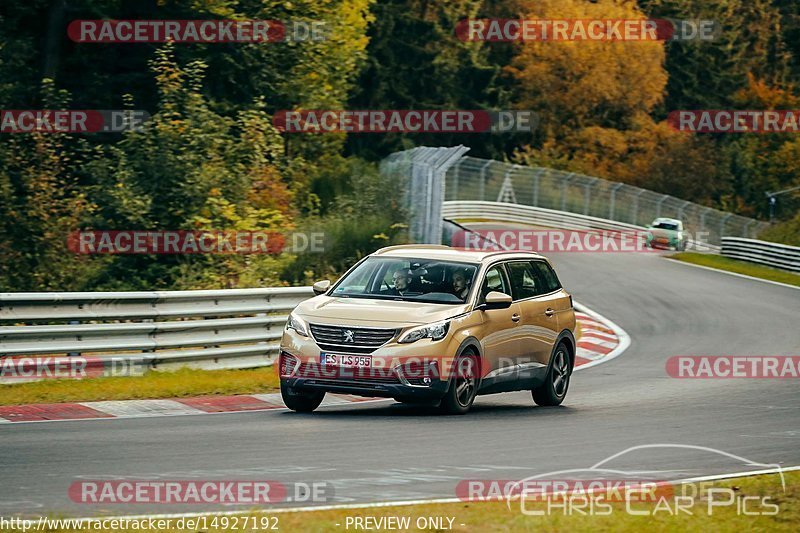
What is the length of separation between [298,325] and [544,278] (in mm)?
3661

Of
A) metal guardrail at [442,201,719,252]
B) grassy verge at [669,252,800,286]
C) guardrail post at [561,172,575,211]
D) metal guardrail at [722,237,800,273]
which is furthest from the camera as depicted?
guardrail post at [561,172,575,211]

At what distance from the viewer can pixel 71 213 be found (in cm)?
2575

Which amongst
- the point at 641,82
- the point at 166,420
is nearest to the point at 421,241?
the point at 166,420

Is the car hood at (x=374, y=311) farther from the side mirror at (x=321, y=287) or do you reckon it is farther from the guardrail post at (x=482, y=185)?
the guardrail post at (x=482, y=185)

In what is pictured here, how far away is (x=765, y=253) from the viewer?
46.6m

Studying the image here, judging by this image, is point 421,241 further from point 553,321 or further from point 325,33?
point 325,33

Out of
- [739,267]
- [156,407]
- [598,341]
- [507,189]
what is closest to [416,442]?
[156,407]

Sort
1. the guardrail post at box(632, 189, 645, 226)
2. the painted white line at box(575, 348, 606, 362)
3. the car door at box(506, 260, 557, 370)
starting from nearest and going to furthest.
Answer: the car door at box(506, 260, 557, 370) → the painted white line at box(575, 348, 606, 362) → the guardrail post at box(632, 189, 645, 226)

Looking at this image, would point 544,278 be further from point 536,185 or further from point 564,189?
point 564,189

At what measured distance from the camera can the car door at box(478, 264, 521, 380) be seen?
48.0 feet

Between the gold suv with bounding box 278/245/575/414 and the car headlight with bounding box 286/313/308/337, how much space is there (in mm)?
14

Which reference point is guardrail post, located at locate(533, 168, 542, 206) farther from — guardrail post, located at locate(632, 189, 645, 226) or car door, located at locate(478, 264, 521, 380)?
car door, located at locate(478, 264, 521, 380)

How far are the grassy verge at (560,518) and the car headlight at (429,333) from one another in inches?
189

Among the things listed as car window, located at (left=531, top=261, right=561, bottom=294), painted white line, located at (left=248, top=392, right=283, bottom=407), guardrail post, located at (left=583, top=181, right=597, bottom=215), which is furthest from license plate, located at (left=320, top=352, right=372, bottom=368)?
guardrail post, located at (left=583, top=181, right=597, bottom=215)
